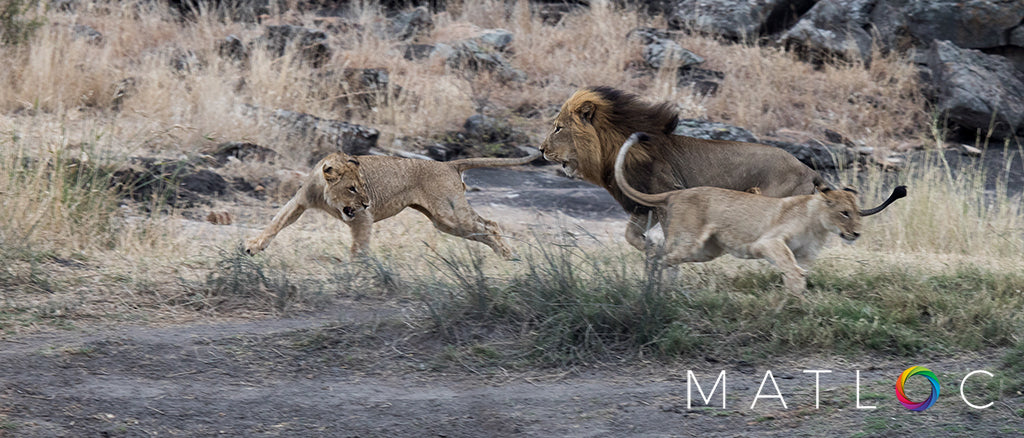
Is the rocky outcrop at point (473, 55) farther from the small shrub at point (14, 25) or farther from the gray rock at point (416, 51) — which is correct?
the small shrub at point (14, 25)

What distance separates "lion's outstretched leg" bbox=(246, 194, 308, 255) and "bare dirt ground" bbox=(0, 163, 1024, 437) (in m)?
1.40

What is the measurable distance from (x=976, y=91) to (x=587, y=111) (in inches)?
387

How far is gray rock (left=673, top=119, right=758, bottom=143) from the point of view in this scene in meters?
12.9

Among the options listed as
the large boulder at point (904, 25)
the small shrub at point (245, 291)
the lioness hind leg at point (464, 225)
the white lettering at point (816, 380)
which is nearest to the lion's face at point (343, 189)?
the lioness hind leg at point (464, 225)

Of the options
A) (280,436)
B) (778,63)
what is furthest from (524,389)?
(778,63)

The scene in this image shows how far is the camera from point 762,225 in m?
5.58

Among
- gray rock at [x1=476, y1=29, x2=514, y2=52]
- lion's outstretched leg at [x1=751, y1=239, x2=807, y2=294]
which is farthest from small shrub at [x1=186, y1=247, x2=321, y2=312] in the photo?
gray rock at [x1=476, y1=29, x2=514, y2=52]

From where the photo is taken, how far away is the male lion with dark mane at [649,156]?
21.5 ft

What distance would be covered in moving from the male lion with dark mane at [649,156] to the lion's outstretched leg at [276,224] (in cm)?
173

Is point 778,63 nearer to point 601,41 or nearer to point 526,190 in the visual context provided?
point 601,41

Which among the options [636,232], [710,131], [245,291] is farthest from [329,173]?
[710,131]

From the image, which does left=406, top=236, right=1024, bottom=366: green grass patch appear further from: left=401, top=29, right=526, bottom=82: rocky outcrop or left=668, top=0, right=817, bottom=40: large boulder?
left=668, top=0, right=817, bottom=40: large boulder

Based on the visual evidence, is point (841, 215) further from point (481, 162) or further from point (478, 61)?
point (478, 61)

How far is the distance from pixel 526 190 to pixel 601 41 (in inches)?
255
